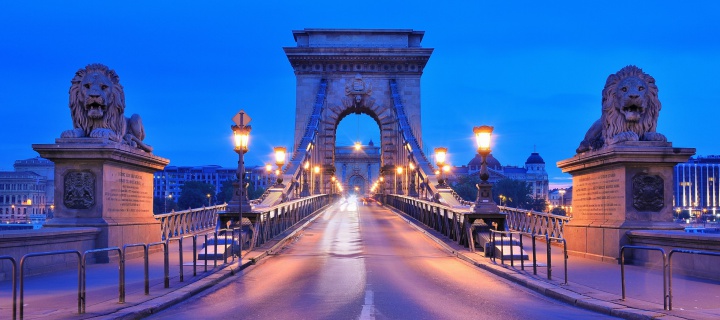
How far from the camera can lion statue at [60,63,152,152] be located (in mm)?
16703

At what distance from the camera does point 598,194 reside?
17031 mm

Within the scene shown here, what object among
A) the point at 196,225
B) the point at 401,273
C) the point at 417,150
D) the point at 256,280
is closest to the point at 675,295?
the point at 401,273

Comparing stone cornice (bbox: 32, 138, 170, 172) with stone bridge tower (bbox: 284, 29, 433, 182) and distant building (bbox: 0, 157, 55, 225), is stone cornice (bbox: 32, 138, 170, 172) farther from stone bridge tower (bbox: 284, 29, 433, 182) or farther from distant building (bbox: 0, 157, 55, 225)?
stone bridge tower (bbox: 284, 29, 433, 182)

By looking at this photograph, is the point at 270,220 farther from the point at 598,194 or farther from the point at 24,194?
the point at 24,194

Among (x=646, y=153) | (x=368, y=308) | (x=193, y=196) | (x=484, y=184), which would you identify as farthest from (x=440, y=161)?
(x=193, y=196)

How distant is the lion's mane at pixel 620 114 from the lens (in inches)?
645

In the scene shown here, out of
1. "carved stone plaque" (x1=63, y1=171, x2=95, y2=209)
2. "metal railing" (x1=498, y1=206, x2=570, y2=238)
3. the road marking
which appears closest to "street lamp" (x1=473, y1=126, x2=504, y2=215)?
→ "metal railing" (x1=498, y1=206, x2=570, y2=238)

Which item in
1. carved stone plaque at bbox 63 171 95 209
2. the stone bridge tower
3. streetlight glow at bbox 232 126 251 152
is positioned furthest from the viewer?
the stone bridge tower

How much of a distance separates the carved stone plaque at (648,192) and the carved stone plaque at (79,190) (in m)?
11.6

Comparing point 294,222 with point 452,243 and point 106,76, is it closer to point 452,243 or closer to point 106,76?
point 452,243

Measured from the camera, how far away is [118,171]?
1692 centimetres

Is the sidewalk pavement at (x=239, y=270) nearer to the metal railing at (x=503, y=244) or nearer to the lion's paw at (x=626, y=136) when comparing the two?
the metal railing at (x=503, y=244)

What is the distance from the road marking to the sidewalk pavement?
93.1 inches

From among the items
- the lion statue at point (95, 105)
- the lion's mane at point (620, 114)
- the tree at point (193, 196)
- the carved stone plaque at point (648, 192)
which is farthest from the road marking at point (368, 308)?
the tree at point (193, 196)
